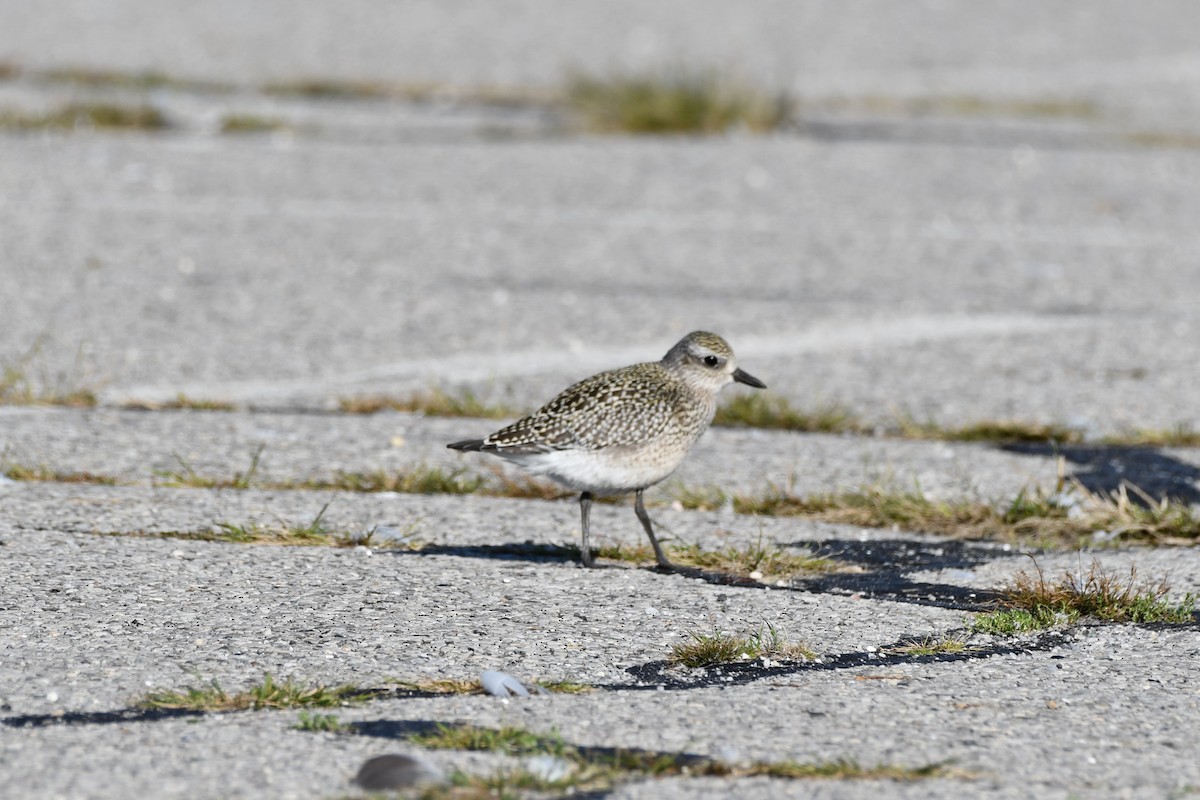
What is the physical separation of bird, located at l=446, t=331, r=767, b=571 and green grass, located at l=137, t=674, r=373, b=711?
4.72ft

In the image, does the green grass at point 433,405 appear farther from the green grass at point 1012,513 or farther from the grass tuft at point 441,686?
the grass tuft at point 441,686

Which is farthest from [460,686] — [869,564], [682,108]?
[682,108]

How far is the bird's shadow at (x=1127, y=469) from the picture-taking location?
6.97m

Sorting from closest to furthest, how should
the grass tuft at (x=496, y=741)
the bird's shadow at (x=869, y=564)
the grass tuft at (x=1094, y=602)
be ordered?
the grass tuft at (x=496, y=741) → the grass tuft at (x=1094, y=602) → the bird's shadow at (x=869, y=564)

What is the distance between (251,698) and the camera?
454 cm

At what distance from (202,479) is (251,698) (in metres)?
2.39

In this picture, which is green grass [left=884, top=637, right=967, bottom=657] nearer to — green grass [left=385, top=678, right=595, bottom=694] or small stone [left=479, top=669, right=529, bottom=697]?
green grass [left=385, top=678, right=595, bottom=694]

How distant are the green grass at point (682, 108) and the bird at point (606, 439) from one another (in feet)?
31.5

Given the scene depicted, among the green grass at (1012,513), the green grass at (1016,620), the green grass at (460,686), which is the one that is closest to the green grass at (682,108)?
the green grass at (1012,513)

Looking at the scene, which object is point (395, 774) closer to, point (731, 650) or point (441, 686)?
point (441, 686)

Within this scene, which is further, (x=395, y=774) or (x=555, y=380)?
(x=555, y=380)

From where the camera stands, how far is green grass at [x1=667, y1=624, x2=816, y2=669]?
5.01m

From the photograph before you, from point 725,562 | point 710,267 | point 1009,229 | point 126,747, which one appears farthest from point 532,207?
point 126,747

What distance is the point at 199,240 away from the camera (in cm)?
1138
